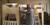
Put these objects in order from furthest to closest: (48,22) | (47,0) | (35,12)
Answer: (47,0) → (48,22) → (35,12)

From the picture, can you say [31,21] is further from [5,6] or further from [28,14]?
[5,6]

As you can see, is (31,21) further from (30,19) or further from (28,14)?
(28,14)

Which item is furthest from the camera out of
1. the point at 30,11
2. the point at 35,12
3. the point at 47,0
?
the point at 47,0

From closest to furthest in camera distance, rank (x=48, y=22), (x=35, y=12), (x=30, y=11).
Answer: (x=30, y=11) → (x=35, y=12) → (x=48, y=22)

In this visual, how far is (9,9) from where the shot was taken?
4.92ft

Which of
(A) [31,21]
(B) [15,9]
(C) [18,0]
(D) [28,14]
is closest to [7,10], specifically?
(B) [15,9]

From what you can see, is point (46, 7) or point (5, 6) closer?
point (5, 6)

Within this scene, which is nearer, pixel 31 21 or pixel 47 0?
pixel 31 21

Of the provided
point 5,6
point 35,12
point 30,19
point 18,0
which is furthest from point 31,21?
point 18,0

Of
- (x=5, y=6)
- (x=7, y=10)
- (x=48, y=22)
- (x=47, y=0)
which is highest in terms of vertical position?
(x=47, y=0)

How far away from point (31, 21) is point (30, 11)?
0.96 feet

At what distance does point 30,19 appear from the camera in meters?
1.49

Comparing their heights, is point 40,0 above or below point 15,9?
above

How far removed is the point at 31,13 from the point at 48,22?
59.5 inches
